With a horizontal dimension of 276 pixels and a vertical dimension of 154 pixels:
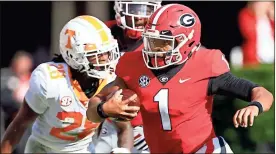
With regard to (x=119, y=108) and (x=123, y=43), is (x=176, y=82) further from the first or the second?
(x=123, y=43)

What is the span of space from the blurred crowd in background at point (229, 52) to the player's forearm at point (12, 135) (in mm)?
2312

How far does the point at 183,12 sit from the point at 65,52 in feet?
3.71

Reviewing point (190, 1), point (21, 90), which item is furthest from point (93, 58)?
point (190, 1)

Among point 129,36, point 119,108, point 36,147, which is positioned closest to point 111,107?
point 119,108

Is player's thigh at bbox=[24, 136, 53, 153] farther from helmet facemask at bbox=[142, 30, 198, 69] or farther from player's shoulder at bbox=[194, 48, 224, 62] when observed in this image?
player's shoulder at bbox=[194, 48, 224, 62]

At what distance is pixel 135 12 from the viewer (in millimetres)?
6914

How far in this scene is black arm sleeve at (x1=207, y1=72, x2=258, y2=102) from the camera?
17.0 ft

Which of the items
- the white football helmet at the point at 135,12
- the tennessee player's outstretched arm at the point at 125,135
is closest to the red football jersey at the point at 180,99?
the tennessee player's outstretched arm at the point at 125,135

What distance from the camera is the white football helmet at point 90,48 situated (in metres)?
6.10

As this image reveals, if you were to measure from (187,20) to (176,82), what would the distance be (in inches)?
15.5

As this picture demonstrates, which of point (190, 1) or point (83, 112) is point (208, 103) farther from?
point (190, 1)

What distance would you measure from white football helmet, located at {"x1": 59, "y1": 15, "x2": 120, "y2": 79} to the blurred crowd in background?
218 centimetres

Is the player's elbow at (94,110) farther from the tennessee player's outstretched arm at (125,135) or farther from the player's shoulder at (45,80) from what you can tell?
the tennessee player's outstretched arm at (125,135)

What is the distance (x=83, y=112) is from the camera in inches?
242
